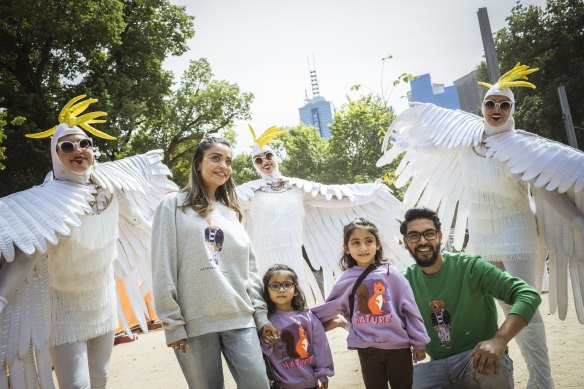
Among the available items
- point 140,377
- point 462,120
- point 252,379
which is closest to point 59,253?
point 252,379

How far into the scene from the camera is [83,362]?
8.99 feet

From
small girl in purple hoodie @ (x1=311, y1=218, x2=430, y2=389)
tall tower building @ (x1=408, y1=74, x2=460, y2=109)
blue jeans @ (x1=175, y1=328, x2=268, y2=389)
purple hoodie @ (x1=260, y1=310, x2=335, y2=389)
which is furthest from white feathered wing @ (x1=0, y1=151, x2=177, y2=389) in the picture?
tall tower building @ (x1=408, y1=74, x2=460, y2=109)

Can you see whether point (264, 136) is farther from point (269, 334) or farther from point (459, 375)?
point (459, 375)

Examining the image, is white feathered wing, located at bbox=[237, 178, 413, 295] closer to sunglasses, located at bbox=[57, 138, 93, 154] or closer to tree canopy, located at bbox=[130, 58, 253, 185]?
sunglasses, located at bbox=[57, 138, 93, 154]

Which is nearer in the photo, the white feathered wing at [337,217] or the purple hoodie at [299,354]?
the purple hoodie at [299,354]

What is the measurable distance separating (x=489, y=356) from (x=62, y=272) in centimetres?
227

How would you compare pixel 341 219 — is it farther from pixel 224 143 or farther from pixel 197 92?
pixel 197 92

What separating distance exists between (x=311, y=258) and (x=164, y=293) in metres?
2.61

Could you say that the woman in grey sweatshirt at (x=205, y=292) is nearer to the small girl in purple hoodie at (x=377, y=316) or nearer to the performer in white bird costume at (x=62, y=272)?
the small girl in purple hoodie at (x=377, y=316)

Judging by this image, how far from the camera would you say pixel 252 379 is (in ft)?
7.20

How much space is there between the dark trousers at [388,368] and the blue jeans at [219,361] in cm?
57

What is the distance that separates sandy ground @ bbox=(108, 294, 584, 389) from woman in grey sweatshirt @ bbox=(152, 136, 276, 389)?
2.32 m

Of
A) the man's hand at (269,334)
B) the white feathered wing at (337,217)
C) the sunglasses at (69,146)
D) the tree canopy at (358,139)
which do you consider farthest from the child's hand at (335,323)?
the tree canopy at (358,139)

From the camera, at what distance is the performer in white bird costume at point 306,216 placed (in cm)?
437
